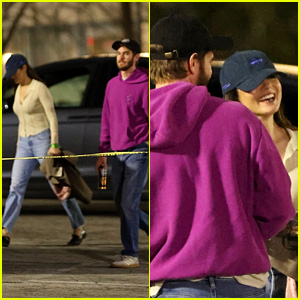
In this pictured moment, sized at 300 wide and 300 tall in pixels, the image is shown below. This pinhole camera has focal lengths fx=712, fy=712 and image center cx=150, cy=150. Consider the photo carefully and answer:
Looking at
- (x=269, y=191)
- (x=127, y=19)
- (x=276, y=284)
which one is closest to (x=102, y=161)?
(x=127, y=19)

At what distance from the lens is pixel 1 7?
4.45 m

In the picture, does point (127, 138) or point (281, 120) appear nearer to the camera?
point (281, 120)

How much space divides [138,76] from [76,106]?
1.48ft

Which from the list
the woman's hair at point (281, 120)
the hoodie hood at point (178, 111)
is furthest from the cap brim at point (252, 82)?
the hoodie hood at point (178, 111)

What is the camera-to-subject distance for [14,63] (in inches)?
177

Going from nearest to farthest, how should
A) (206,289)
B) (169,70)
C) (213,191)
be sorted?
1. (206,289)
2. (213,191)
3. (169,70)

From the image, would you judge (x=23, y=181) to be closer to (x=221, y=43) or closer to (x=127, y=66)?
(x=127, y=66)

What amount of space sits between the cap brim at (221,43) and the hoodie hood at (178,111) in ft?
1.85

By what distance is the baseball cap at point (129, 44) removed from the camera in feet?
14.2

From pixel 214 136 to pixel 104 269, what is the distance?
158cm

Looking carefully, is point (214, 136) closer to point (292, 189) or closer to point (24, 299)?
point (292, 189)

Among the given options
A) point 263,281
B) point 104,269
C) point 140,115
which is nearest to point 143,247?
point 104,269

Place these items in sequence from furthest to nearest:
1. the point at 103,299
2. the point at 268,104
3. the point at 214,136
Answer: the point at 103,299 → the point at 268,104 → the point at 214,136

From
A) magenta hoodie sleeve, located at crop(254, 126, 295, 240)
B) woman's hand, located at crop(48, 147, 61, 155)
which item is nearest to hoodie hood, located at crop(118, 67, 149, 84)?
woman's hand, located at crop(48, 147, 61, 155)
